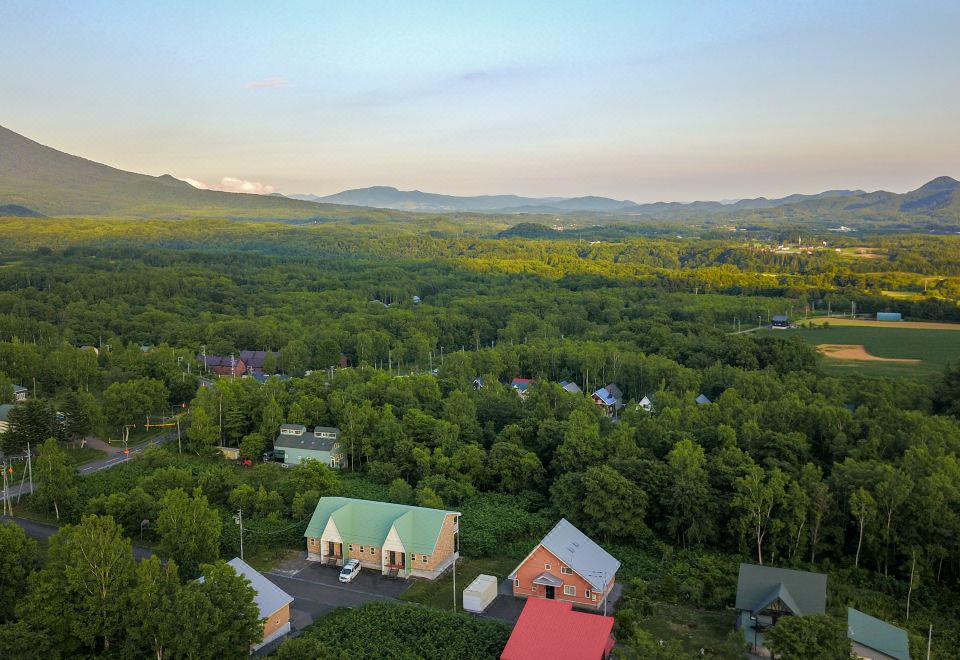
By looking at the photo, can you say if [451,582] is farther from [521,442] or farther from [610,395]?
[610,395]

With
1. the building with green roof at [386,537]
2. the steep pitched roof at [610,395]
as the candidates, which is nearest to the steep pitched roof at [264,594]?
the building with green roof at [386,537]

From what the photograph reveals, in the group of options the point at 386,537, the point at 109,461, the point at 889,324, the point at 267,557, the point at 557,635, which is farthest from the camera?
the point at 889,324

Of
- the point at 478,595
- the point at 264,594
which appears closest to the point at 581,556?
the point at 478,595

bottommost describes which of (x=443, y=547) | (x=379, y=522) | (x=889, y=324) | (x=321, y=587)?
(x=321, y=587)

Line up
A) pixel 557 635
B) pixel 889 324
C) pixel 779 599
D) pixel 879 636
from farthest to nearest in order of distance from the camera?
pixel 889 324 → pixel 779 599 → pixel 879 636 → pixel 557 635

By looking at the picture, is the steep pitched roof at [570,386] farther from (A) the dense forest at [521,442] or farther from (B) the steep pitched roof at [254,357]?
(B) the steep pitched roof at [254,357]

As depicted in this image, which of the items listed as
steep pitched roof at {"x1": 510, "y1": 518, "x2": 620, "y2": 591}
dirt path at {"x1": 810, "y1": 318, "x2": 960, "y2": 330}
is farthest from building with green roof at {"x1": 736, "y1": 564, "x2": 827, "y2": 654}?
dirt path at {"x1": 810, "y1": 318, "x2": 960, "y2": 330}
